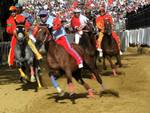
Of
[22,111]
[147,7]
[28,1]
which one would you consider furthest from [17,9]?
[28,1]

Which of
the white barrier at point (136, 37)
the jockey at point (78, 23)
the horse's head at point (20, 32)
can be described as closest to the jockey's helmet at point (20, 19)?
the horse's head at point (20, 32)

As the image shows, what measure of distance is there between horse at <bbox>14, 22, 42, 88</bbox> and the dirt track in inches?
24.4

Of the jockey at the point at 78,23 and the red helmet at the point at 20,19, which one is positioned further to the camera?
the jockey at the point at 78,23

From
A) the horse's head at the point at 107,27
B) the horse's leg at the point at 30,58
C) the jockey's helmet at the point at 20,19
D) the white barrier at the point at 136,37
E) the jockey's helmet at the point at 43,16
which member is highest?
the jockey's helmet at the point at 43,16

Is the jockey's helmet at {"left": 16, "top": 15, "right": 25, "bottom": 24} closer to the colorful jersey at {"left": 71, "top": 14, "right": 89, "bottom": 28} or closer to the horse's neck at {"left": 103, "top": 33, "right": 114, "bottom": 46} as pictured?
the colorful jersey at {"left": 71, "top": 14, "right": 89, "bottom": 28}

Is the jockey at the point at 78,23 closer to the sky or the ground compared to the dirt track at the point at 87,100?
closer to the sky

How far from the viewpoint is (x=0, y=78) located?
82.3ft

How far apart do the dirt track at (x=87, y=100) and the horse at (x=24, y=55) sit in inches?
24.4

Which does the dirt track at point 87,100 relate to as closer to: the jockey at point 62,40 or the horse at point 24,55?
the horse at point 24,55

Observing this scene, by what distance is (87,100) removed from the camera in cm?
1574

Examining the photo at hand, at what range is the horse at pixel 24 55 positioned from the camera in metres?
18.5

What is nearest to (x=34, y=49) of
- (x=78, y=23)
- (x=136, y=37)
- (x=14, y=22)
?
(x=14, y=22)

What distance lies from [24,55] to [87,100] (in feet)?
14.0

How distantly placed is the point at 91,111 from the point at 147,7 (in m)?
26.6
